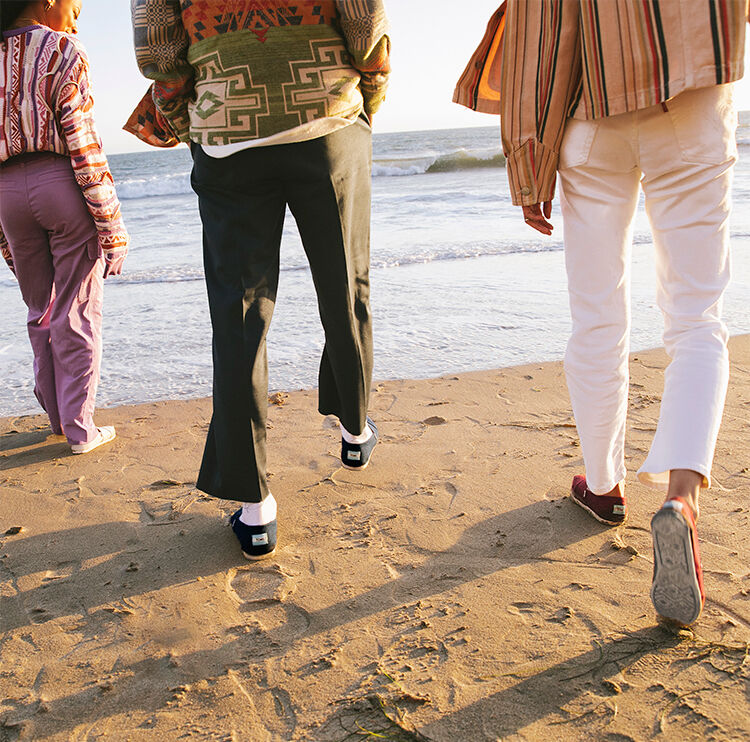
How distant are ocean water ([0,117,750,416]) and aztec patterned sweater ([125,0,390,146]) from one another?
1.98 m

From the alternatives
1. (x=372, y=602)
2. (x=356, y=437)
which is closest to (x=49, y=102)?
(x=356, y=437)

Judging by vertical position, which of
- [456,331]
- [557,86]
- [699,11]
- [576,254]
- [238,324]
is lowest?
A: [456,331]

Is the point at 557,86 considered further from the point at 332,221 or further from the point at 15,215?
the point at 15,215

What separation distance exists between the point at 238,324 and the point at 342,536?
0.74 meters

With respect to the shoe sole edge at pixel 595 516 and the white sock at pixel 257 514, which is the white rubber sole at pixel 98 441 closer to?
the white sock at pixel 257 514

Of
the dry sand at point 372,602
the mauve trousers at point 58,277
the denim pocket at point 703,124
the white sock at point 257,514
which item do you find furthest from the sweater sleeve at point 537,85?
the mauve trousers at point 58,277

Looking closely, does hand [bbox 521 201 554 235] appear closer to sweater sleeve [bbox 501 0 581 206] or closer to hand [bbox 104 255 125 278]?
sweater sleeve [bbox 501 0 581 206]

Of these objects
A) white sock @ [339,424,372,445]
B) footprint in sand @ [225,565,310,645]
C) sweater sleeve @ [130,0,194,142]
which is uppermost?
sweater sleeve @ [130,0,194,142]

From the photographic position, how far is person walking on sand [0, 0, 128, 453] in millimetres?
2830

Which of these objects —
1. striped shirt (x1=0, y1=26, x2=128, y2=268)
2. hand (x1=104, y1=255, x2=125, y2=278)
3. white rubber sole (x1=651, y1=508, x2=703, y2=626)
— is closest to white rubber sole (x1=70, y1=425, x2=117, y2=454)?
hand (x1=104, y1=255, x2=125, y2=278)

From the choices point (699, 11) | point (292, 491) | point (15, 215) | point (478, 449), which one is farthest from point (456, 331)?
point (699, 11)

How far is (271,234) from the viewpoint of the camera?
2.12m

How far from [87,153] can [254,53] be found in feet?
4.10

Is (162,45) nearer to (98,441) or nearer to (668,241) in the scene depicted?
(668,241)
